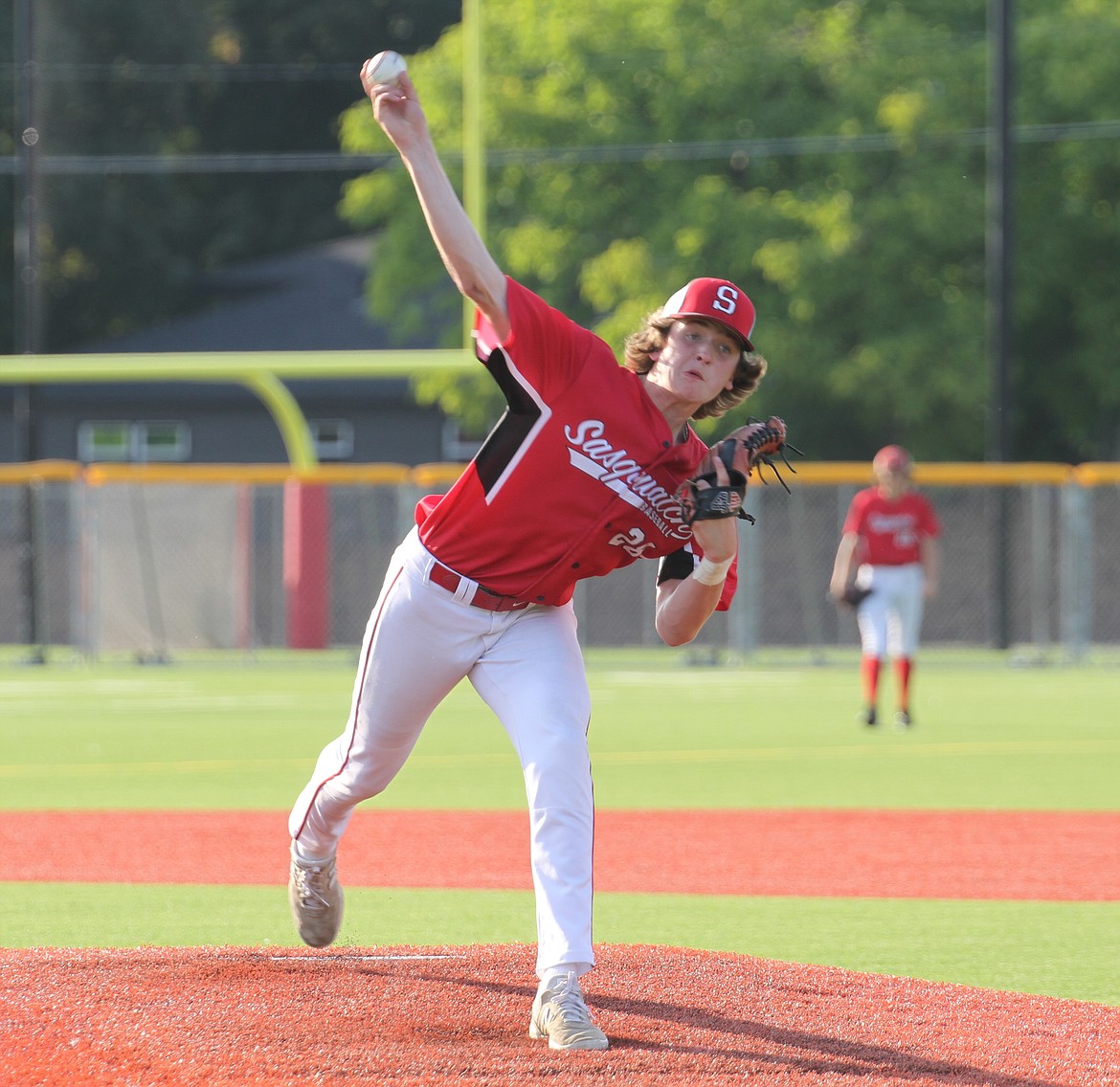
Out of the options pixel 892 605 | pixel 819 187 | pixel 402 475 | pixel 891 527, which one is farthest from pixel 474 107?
pixel 819 187

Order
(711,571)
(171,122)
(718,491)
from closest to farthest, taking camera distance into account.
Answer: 1. (718,491)
2. (711,571)
3. (171,122)

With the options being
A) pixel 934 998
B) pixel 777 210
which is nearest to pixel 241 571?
pixel 777 210

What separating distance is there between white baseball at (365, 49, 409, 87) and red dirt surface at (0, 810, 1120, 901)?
3922mm

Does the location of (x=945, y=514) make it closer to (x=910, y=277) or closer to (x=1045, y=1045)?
(x=910, y=277)

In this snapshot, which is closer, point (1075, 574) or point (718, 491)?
point (718, 491)

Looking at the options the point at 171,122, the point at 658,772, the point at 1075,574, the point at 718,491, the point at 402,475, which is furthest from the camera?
the point at 402,475

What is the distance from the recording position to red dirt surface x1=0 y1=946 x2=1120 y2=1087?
169 inches

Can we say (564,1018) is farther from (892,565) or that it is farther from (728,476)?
(892,565)

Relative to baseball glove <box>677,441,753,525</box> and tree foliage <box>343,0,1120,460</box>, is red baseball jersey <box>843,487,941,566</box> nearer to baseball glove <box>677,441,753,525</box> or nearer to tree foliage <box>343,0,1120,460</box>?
baseball glove <box>677,441,753,525</box>

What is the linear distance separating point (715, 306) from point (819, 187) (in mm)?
23965

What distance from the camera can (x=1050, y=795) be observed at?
10.5 meters

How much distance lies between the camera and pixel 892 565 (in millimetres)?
14266

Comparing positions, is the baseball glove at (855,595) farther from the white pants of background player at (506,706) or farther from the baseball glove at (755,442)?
the baseball glove at (755,442)

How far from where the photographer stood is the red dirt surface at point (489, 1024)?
430cm
